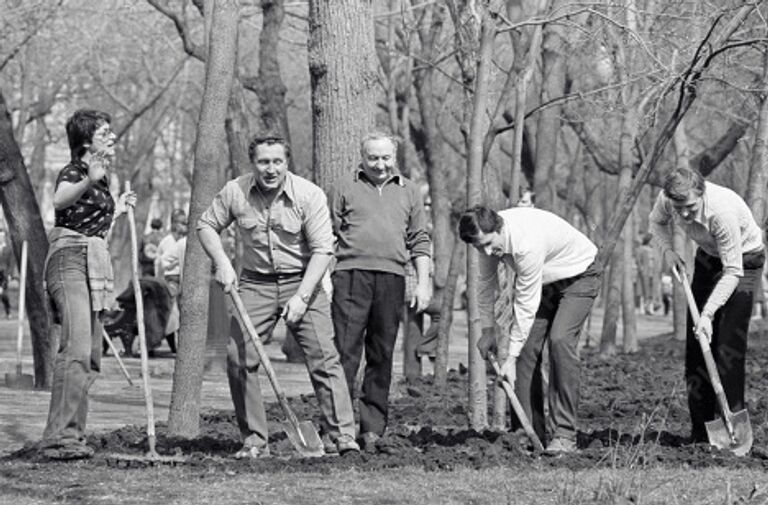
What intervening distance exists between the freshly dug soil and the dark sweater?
108 cm

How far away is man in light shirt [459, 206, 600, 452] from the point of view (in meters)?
9.82

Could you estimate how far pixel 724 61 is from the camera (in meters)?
16.2

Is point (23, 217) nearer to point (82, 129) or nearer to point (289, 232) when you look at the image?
point (82, 129)

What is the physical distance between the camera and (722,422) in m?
10.4

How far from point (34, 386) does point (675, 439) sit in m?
7.25

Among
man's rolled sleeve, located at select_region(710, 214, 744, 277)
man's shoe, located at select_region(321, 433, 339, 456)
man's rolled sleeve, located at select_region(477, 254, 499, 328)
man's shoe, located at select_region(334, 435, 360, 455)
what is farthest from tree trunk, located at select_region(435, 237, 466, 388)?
man's shoe, located at select_region(334, 435, 360, 455)

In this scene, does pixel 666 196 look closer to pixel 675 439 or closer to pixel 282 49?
pixel 675 439

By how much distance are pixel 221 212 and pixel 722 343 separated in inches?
124

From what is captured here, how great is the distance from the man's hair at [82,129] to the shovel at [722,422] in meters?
3.56

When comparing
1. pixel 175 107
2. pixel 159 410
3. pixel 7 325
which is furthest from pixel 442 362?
pixel 175 107

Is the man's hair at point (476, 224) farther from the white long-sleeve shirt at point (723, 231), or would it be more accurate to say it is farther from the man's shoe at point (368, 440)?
the man's shoe at point (368, 440)

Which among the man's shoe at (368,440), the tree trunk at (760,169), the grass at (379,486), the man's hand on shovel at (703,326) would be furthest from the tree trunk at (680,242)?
the grass at (379,486)

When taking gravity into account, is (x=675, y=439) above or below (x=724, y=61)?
below

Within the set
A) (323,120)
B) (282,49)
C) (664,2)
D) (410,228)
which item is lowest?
(410,228)
